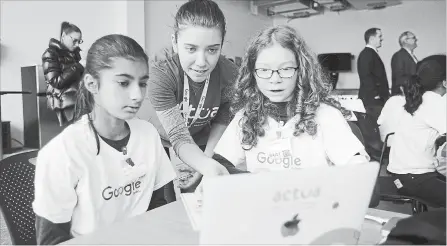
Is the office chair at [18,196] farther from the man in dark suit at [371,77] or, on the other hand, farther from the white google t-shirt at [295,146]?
the man in dark suit at [371,77]

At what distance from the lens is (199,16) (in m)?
0.91

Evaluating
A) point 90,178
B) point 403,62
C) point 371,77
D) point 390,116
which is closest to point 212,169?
point 90,178

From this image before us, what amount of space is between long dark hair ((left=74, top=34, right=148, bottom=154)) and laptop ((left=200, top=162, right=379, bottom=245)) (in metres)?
0.43

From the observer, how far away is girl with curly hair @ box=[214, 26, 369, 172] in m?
0.97

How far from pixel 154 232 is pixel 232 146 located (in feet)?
1.33

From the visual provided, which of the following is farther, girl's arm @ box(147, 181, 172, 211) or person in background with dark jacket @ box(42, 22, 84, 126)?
girl's arm @ box(147, 181, 172, 211)

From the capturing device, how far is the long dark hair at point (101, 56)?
0.75 metres

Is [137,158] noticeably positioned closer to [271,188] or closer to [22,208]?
[22,208]

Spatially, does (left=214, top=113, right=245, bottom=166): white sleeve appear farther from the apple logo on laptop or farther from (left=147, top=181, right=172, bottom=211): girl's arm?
the apple logo on laptop

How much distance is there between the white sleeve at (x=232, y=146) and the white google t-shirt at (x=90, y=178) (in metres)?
0.22

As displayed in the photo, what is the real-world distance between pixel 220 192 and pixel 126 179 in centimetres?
46

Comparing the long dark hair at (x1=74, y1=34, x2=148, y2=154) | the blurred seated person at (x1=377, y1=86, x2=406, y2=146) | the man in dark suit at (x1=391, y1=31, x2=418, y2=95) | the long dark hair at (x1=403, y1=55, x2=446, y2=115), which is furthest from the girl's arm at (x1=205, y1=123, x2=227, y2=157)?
the man in dark suit at (x1=391, y1=31, x2=418, y2=95)

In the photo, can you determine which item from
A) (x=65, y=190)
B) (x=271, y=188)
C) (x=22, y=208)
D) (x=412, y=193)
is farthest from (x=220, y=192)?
(x=412, y=193)

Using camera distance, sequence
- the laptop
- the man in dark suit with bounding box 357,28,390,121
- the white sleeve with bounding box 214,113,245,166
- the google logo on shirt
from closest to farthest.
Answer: the laptop, the google logo on shirt, the white sleeve with bounding box 214,113,245,166, the man in dark suit with bounding box 357,28,390,121
